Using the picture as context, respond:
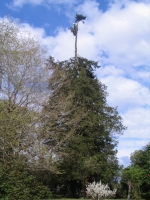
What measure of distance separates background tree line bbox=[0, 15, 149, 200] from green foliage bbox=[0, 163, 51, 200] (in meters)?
0.04

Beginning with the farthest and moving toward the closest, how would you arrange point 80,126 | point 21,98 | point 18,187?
point 80,126, point 21,98, point 18,187

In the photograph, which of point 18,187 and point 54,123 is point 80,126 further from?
point 18,187

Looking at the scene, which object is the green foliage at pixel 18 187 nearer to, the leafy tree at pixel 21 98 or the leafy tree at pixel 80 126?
the leafy tree at pixel 21 98

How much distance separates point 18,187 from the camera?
851 centimetres

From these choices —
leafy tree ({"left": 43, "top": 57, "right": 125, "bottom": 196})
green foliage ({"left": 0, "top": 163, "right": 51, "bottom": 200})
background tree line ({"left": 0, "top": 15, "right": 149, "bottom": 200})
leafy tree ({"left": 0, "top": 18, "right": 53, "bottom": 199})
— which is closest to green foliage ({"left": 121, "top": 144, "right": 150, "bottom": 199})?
background tree line ({"left": 0, "top": 15, "right": 149, "bottom": 200})

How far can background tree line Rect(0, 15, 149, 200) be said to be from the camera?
15906mm

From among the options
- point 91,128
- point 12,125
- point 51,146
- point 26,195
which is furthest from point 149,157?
point 26,195

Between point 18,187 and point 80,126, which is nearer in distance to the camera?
point 18,187

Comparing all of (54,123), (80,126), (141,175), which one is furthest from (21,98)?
(141,175)

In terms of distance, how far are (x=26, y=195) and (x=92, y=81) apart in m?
21.1

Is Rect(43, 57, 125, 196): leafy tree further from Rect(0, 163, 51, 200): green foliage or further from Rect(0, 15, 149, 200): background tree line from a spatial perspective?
Rect(0, 163, 51, 200): green foliage

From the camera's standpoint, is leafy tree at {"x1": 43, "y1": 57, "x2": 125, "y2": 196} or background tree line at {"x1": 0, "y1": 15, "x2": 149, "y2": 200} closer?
background tree line at {"x1": 0, "y1": 15, "x2": 149, "y2": 200}

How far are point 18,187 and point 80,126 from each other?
55.8 feet

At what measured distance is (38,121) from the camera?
18828 millimetres
